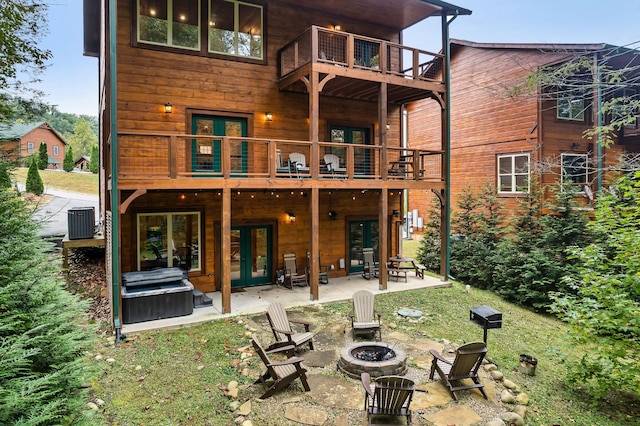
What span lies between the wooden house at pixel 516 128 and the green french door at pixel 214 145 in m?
8.27

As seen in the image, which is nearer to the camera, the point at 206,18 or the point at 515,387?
the point at 515,387

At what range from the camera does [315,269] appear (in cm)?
1049

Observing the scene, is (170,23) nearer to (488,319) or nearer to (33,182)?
(488,319)

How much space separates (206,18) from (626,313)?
11801 millimetres

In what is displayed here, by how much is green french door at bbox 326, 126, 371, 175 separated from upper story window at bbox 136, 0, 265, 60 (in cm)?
362

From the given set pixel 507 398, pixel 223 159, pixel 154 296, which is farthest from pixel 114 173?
pixel 507 398

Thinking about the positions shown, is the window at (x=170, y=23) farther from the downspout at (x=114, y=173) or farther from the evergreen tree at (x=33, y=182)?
the evergreen tree at (x=33, y=182)

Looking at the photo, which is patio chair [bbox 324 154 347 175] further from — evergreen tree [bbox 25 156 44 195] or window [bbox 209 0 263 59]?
evergreen tree [bbox 25 156 44 195]

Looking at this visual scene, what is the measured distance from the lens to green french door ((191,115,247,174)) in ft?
35.9

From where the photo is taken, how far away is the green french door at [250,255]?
11906 millimetres

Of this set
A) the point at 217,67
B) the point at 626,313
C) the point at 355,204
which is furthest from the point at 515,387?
the point at 217,67

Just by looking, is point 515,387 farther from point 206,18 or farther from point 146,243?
point 206,18

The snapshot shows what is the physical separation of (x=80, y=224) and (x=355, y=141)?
9.15 meters

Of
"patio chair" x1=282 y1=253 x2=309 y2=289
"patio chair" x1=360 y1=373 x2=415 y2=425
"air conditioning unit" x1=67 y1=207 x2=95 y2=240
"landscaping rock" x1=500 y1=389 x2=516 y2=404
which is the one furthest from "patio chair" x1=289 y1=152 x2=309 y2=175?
"landscaping rock" x1=500 y1=389 x2=516 y2=404
